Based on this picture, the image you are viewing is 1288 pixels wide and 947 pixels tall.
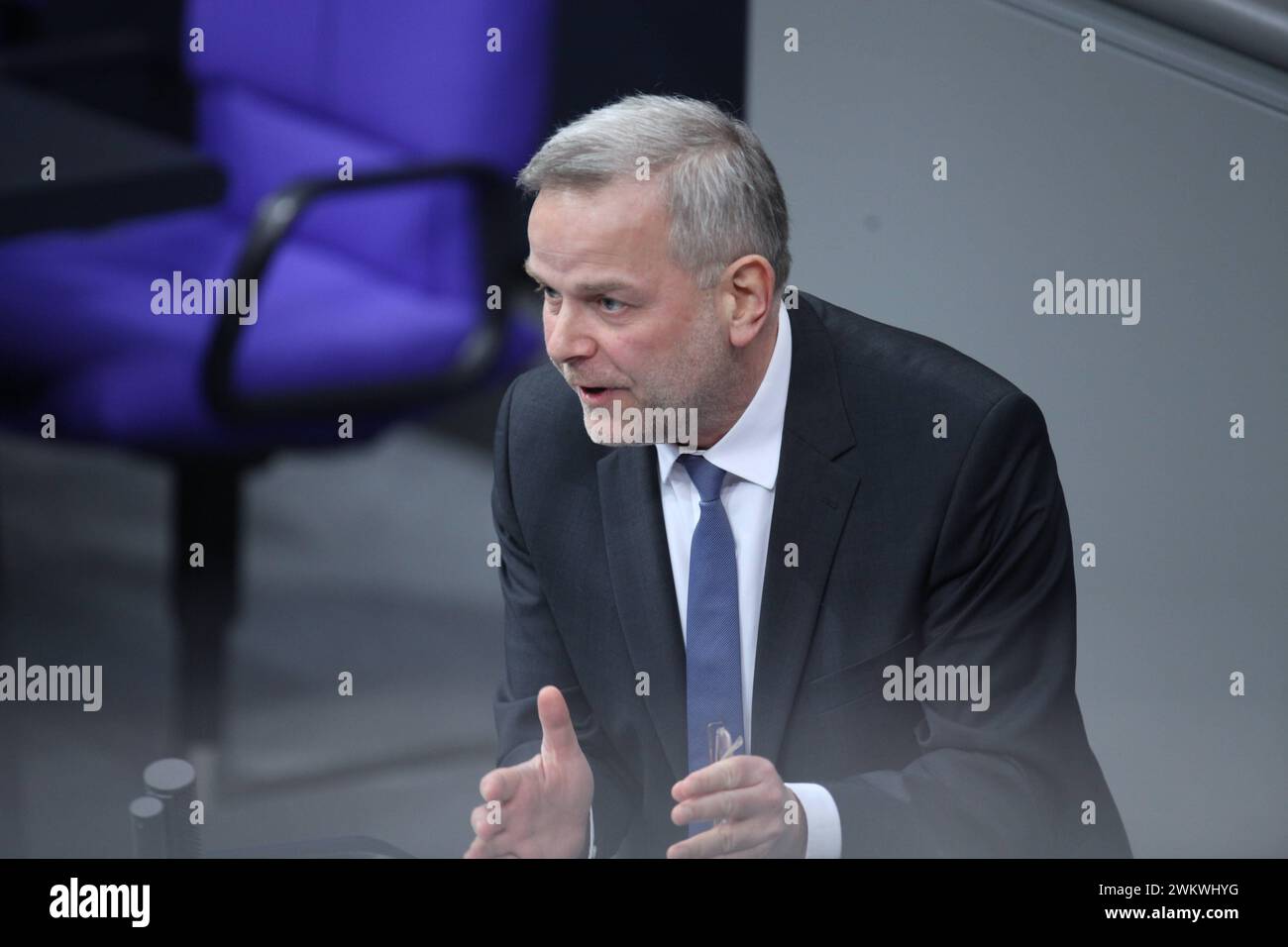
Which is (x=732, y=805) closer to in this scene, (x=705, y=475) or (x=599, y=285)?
(x=705, y=475)

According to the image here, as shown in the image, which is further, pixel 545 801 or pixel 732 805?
pixel 545 801

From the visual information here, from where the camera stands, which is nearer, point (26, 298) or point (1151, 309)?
point (1151, 309)

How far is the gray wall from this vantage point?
6.57ft

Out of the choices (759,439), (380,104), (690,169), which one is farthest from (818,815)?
(380,104)

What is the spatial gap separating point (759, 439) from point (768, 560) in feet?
0.37

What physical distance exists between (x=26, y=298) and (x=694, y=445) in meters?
1.33

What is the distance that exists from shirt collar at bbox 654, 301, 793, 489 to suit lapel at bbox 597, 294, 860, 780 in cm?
1

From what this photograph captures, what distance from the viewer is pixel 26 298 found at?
2.77 meters

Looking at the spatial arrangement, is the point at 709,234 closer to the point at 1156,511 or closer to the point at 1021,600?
the point at 1021,600

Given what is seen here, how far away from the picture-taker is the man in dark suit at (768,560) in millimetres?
1749

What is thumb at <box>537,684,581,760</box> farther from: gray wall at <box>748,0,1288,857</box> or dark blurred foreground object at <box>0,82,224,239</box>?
dark blurred foreground object at <box>0,82,224,239</box>

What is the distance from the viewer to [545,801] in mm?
1768
